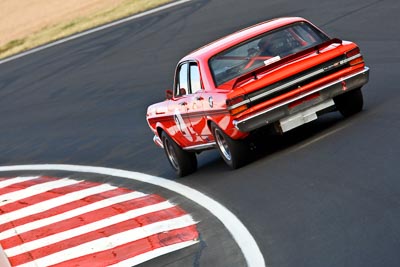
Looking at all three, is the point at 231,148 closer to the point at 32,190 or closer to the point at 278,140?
the point at 278,140

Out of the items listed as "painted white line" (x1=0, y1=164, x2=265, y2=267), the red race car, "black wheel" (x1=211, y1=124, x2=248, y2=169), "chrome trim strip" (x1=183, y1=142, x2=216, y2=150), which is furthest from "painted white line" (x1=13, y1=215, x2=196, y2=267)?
"chrome trim strip" (x1=183, y1=142, x2=216, y2=150)

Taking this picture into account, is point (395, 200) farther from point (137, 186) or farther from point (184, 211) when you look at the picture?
point (137, 186)

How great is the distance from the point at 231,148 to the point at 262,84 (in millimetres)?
868

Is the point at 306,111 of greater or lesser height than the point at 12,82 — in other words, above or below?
above

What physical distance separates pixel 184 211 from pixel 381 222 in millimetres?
3577

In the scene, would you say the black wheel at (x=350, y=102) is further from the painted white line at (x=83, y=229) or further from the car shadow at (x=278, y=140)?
the painted white line at (x=83, y=229)

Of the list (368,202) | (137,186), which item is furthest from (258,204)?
(137,186)

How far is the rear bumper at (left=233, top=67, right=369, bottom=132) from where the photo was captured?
11.8 m

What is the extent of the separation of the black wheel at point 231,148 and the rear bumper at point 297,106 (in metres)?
0.38

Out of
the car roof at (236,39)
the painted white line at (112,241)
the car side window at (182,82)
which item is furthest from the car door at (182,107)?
the painted white line at (112,241)

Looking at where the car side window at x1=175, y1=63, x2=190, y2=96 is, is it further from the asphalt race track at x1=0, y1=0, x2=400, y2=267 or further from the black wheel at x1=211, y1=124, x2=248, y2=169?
the asphalt race track at x1=0, y1=0, x2=400, y2=267

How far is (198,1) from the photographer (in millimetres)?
29859

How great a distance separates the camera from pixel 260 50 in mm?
12539

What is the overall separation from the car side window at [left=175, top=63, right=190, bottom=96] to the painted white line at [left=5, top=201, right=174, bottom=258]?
1590 millimetres
